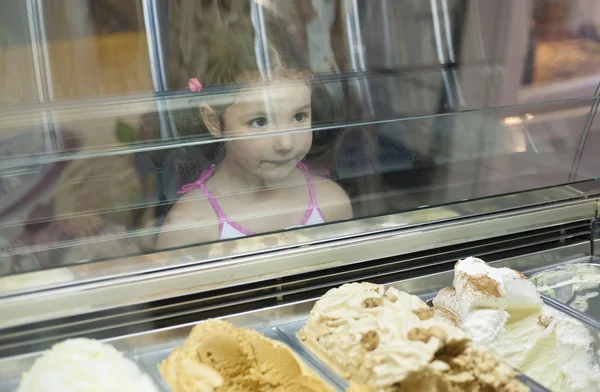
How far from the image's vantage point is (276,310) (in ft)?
4.13

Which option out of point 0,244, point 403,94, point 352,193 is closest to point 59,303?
point 0,244

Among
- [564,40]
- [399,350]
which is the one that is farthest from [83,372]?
[564,40]

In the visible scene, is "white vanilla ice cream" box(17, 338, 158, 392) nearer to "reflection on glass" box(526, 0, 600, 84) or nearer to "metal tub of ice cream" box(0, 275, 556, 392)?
"metal tub of ice cream" box(0, 275, 556, 392)

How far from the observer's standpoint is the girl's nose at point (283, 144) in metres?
1.37

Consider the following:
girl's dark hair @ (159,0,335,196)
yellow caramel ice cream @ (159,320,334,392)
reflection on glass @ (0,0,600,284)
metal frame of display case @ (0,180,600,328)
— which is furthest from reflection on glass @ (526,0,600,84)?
yellow caramel ice cream @ (159,320,334,392)

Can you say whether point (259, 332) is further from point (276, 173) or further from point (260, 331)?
point (276, 173)

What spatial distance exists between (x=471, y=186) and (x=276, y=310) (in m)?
0.64

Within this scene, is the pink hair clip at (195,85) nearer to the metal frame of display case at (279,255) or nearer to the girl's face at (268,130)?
the girl's face at (268,130)

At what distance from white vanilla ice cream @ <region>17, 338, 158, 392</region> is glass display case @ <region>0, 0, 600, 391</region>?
0.03 metres

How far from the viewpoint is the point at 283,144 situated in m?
1.38

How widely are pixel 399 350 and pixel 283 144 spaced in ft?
1.85

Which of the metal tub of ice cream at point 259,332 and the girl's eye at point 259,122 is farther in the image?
the girl's eye at point 259,122

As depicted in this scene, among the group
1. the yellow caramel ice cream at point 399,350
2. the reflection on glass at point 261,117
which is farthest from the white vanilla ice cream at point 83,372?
the yellow caramel ice cream at point 399,350

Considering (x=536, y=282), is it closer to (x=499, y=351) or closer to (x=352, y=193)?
(x=499, y=351)
